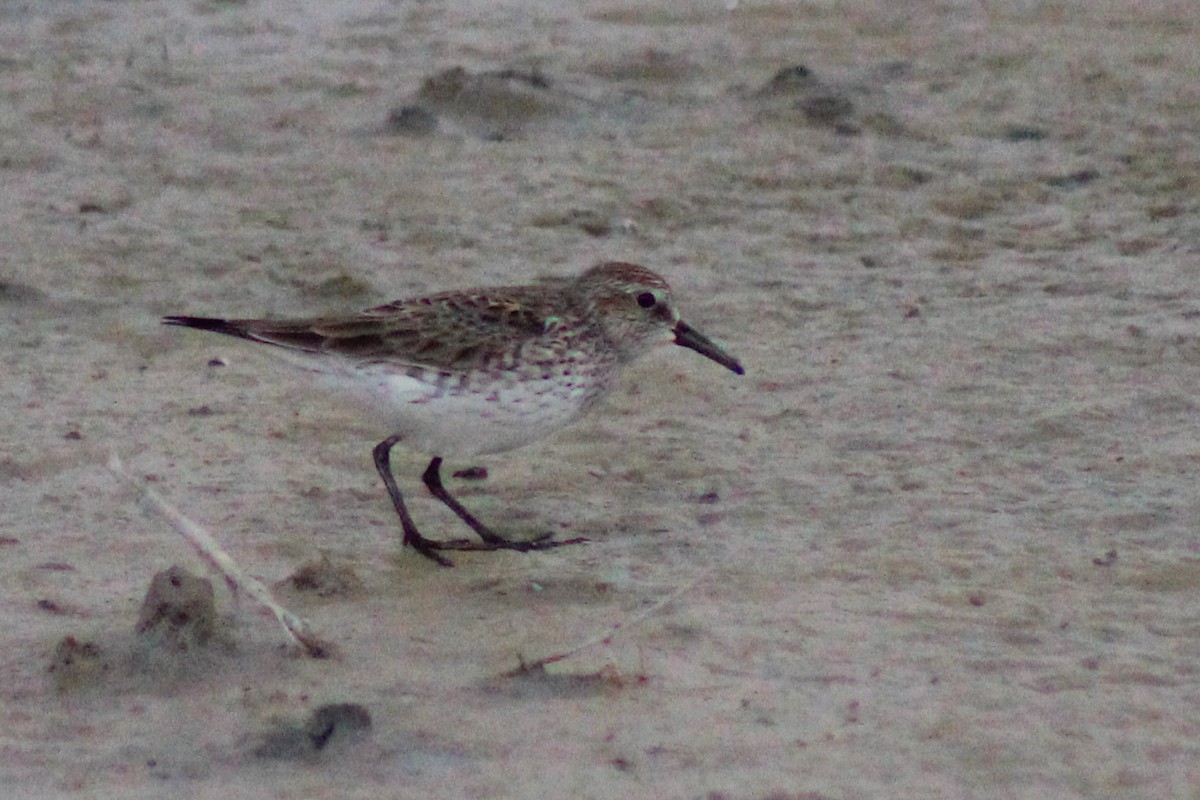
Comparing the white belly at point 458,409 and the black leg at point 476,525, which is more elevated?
the white belly at point 458,409

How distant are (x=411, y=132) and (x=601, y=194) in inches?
48.9

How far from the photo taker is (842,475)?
6301 millimetres

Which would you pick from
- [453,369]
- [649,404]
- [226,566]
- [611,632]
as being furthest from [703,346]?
[226,566]

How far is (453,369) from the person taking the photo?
5934 mm

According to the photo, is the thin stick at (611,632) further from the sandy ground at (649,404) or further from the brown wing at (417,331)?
the brown wing at (417,331)

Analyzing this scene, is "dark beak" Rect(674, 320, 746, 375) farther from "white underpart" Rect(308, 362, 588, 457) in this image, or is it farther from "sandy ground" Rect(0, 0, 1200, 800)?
"white underpart" Rect(308, 362, 588, 457)

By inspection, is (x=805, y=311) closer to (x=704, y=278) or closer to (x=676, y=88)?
(x=704, y=278)

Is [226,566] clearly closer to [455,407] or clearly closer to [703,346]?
[455,407]

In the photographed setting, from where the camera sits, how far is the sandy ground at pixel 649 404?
4.70 metres

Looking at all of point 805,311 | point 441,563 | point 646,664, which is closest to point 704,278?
point 805,311

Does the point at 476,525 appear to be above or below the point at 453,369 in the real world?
below

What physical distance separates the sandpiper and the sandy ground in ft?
0.95

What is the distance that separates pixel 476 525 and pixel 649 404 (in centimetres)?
117

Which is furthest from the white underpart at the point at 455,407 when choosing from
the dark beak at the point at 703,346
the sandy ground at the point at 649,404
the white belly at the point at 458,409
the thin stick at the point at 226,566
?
the thin stick at the point at 226,566
